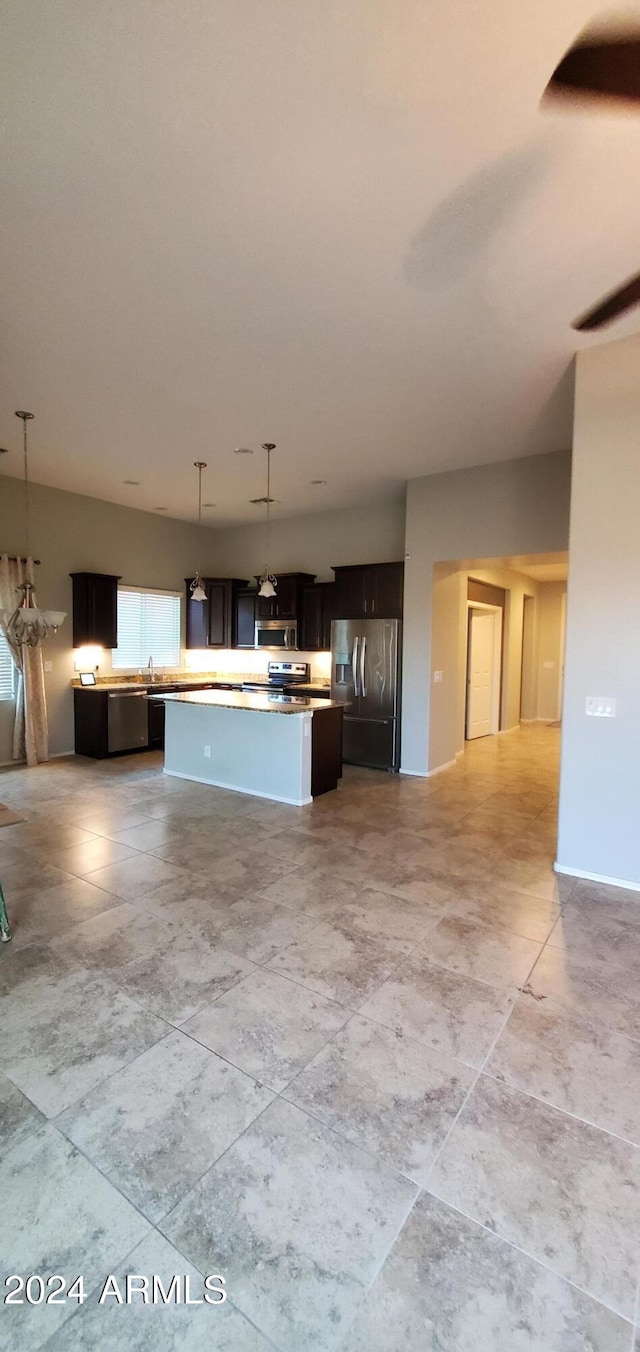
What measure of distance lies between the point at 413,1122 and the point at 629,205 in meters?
3.56

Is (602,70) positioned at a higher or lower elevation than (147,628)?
higher

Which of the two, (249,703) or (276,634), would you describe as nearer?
(249,703)

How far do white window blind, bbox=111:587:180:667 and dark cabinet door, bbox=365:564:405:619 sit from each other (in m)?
3.35

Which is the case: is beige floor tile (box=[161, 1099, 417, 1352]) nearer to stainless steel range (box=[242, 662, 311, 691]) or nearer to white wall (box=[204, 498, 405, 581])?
white wall (box=[204, 498, 405, 581])

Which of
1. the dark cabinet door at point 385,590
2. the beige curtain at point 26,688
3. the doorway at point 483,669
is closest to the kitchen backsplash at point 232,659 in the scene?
the dark cabinet door at point 385,590

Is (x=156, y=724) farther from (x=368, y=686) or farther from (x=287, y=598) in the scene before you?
(x=368, y=686)

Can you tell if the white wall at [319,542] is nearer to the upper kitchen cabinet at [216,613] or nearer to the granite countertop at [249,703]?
the upper kitchen cabinet at [216,613]

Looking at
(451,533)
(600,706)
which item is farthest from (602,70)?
(451,533)

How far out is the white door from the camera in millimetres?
8344

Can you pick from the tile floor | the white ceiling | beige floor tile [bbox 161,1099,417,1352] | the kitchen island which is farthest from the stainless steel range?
beige floor tile [bbox 161,1099,417,1352]

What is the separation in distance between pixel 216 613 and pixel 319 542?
6.42 ft

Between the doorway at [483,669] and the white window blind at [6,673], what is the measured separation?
612cm

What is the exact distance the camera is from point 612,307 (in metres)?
2.95

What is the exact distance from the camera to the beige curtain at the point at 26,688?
6.17 meters
